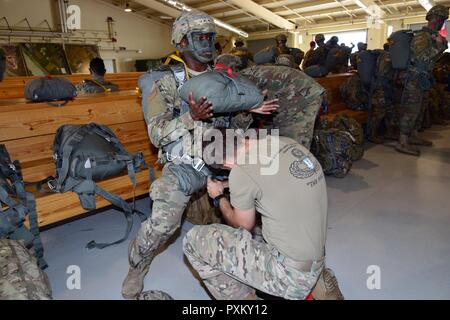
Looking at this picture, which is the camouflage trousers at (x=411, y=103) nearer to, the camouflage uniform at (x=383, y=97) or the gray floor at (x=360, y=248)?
the camouflage uniform at (x=383, y=97)

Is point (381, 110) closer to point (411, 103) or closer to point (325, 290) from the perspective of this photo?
point (411, 103)

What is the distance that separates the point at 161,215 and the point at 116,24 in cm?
1481

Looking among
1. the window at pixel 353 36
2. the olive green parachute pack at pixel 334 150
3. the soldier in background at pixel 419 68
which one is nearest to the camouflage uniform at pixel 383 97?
the soldier in background at pixel 419 68

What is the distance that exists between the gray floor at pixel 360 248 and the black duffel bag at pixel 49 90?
1.11 meters

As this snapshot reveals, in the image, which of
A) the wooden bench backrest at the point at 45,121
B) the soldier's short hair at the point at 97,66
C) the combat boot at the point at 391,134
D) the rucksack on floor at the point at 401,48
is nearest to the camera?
the wooden bench backrest at the point at 45,121

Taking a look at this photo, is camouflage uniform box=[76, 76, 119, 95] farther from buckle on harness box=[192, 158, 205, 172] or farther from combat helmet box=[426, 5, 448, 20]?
combat helmet box=[426, 5, 448, 20]

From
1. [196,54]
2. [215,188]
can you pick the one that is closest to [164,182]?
[215,188]

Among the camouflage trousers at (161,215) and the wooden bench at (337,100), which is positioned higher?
the wooden bench at (337,100)

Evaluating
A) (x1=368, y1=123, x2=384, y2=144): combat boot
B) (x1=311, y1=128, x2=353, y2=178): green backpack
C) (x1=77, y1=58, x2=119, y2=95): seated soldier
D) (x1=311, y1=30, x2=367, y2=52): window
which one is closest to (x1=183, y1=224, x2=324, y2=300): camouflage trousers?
(x1=311, y1=128, x2=353, y2=178): green backpack

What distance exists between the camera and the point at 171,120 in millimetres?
1805

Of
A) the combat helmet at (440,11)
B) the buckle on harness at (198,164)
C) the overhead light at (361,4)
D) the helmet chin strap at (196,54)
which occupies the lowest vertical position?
the buckle on harness at (198,164)

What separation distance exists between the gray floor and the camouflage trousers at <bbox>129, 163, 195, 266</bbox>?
0.39 metres

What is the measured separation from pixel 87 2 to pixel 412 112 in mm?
13362

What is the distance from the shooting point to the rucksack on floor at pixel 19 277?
1350 mm
